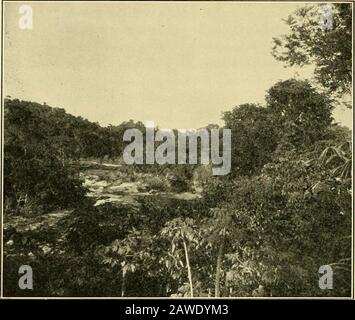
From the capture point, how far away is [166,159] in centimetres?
330

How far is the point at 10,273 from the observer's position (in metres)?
3.20

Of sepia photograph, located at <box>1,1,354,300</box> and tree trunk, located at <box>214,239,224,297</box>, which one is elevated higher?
sepia photograph, located at <box>1,1,354,300</box>

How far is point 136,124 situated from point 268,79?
107 cm

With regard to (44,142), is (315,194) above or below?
below

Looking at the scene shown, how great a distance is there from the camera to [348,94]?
3.36m

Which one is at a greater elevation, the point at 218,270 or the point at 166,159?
the point at 166,159

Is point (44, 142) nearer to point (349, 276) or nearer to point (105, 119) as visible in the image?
point (105, 119)

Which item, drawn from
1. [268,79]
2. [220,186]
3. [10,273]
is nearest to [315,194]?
[220,186]

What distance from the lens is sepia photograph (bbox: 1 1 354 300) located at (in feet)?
10.6

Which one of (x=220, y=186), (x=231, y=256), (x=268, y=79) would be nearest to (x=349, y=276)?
(x=231, y=256)

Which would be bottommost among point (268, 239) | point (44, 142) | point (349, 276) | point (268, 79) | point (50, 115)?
point (349, 276)

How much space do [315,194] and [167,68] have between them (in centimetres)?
148

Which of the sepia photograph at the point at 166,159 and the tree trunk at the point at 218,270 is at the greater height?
the sepia photograph at the point at 166,159

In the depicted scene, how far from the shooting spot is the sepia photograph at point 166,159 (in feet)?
10.6
